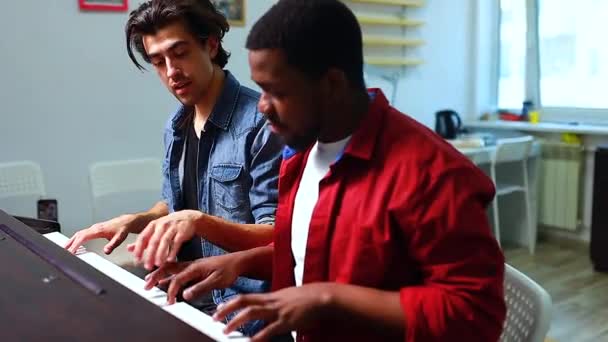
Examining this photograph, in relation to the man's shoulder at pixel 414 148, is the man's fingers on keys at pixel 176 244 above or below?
below

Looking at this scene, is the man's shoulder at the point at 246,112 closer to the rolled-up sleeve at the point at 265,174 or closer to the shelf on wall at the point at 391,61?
the rolled-up sleeve at the point at 265,174

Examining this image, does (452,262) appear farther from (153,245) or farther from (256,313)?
(153,245)

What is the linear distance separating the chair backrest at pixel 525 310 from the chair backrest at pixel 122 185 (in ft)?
5.49

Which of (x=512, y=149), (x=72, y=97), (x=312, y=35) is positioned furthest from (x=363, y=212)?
(x=512, y=149)

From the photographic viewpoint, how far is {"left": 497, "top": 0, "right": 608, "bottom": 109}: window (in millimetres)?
3877

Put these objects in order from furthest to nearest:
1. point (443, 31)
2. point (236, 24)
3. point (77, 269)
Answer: point (443, 31) → point (236, 24) → point (77, 269)

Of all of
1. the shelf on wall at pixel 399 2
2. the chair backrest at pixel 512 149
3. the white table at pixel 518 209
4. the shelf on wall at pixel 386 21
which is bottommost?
the white table at pixel 518 209

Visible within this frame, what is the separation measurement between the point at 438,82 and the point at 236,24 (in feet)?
5.36

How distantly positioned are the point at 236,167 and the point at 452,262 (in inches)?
28.7

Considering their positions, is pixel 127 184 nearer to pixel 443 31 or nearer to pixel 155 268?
pixel 155 268

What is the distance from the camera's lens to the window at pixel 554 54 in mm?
3877

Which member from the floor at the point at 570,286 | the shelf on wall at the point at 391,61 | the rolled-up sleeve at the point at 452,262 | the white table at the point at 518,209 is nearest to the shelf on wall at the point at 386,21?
the shelf on wall at the point at 391,61

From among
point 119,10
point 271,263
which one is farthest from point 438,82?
point 271,263

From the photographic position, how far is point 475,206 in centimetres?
75
